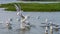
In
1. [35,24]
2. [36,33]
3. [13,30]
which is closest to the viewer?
[36,33]

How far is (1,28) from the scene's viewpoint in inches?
882

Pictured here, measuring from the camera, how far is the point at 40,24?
24078 millimetres

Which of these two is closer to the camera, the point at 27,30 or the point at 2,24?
the point at 27,30

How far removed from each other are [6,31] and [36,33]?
2279 mm

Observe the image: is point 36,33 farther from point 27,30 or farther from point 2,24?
point 2,24

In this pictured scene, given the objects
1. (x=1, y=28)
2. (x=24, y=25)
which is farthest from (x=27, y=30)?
(x=1, y=28)

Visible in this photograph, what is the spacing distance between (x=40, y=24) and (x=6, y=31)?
3783mm

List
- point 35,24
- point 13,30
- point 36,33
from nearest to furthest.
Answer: point 36,33
point 13,30
point 35,24

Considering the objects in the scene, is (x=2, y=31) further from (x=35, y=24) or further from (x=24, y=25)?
(x=35, y=24)

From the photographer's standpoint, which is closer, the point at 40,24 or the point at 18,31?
the point at 18,31

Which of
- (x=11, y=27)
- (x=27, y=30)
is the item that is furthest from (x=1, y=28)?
(x=27, y=30)

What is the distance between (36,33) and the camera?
20125 millimetres

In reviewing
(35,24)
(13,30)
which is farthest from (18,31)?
(35,24)

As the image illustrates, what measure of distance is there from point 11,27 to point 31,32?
2215 millimetres
